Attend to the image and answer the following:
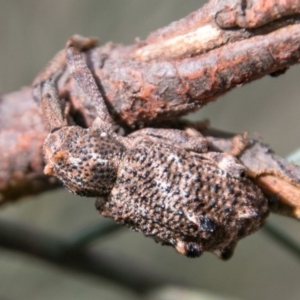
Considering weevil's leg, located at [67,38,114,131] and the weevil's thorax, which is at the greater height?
weevil's leg, located at [67,38,114,131]

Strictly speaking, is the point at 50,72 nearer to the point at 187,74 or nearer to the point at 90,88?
the point at 90,88

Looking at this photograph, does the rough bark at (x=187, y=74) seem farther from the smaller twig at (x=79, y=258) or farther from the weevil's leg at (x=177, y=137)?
the smaller twig at (x=79, y=258)

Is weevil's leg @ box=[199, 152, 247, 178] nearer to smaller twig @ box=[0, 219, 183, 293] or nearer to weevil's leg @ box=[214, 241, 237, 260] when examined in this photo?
weevil's leg @ box=[214, 241, 237, 260]

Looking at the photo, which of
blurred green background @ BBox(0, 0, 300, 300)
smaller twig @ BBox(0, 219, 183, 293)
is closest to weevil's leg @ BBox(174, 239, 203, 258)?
smaller twig @ BBox(0, 219, 183, 293)

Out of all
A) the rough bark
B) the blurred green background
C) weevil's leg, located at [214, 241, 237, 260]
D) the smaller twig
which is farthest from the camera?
the blurred green background

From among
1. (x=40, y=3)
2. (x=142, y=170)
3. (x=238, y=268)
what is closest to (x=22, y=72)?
(x=40, y=3)

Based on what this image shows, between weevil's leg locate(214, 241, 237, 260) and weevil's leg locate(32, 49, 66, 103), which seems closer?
weevil's leg locate(214, 241, 237, 260)

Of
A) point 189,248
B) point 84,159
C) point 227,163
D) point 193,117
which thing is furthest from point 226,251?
point 193,117
